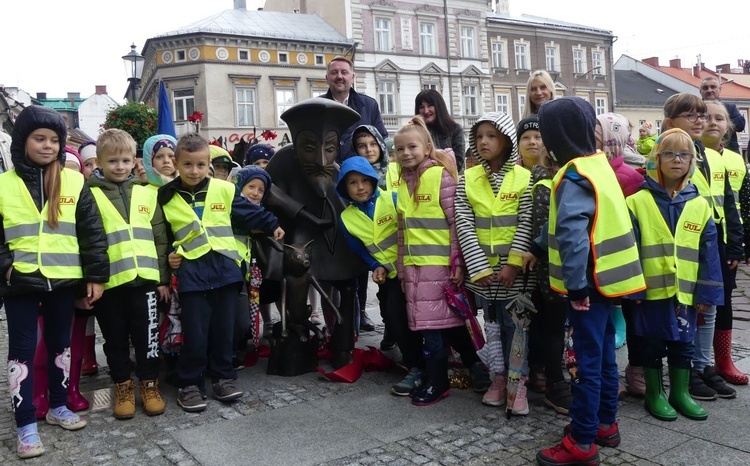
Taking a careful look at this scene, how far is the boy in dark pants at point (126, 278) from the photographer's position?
3.89 m

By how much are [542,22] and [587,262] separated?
129 feet

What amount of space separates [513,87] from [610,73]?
25.5 ft

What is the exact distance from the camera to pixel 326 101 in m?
4.55

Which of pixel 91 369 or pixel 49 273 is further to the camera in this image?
pixel 91 369

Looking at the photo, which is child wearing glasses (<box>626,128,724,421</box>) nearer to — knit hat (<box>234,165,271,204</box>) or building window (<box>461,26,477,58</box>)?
knit hat (<box>234,165,271,204</box>)

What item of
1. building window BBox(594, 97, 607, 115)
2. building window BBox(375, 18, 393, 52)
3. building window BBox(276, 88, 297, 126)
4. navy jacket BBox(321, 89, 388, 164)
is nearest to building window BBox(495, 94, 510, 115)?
building window BBox(594, 97, 607, 115)

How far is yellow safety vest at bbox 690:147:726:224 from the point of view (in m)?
3.96

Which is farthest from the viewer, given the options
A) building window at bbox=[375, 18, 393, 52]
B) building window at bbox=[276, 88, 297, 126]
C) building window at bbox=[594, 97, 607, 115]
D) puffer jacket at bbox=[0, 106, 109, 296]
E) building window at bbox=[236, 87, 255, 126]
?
building window at bbox=[594, 97, 607, 115]

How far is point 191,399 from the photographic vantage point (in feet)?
13.2

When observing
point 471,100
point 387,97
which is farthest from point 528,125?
point 471,100

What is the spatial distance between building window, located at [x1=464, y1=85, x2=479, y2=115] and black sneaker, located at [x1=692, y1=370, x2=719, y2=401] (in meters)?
33.1

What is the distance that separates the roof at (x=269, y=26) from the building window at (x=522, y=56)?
1118 centimetres

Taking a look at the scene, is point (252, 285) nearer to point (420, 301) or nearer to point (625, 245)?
point (420, 301)

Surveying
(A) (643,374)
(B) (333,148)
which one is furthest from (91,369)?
(A) (643,374)
